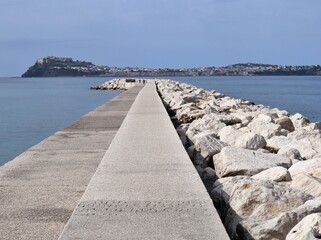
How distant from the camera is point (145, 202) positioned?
2.96m

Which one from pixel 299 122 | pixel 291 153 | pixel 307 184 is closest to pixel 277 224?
pixel 307 184

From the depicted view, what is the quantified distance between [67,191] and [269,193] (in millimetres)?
1291

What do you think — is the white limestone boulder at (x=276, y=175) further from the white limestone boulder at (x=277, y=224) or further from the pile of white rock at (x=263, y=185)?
the white limestone boulder at (x=277, y=224)

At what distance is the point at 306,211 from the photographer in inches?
115

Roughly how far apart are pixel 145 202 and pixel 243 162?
1533mm

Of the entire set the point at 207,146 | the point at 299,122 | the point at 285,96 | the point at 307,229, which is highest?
the point at 307,229

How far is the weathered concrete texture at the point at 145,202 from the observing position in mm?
2510

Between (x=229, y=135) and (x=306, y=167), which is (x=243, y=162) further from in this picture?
(x=229, y=135)

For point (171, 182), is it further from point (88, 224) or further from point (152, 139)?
point (152, 139)

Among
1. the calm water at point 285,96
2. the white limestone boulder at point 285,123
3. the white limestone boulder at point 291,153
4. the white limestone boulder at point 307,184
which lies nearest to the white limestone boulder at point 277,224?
the white limestone boulder at point 307,184

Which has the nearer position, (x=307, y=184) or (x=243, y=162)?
(x=307, y=184)

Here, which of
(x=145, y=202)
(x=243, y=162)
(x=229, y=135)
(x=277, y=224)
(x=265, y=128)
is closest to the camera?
(x=277, y=224)

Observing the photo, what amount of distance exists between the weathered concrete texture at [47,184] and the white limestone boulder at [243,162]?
995 millimetres

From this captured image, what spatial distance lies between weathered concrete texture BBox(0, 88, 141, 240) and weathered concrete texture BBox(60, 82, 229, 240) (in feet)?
0.65
